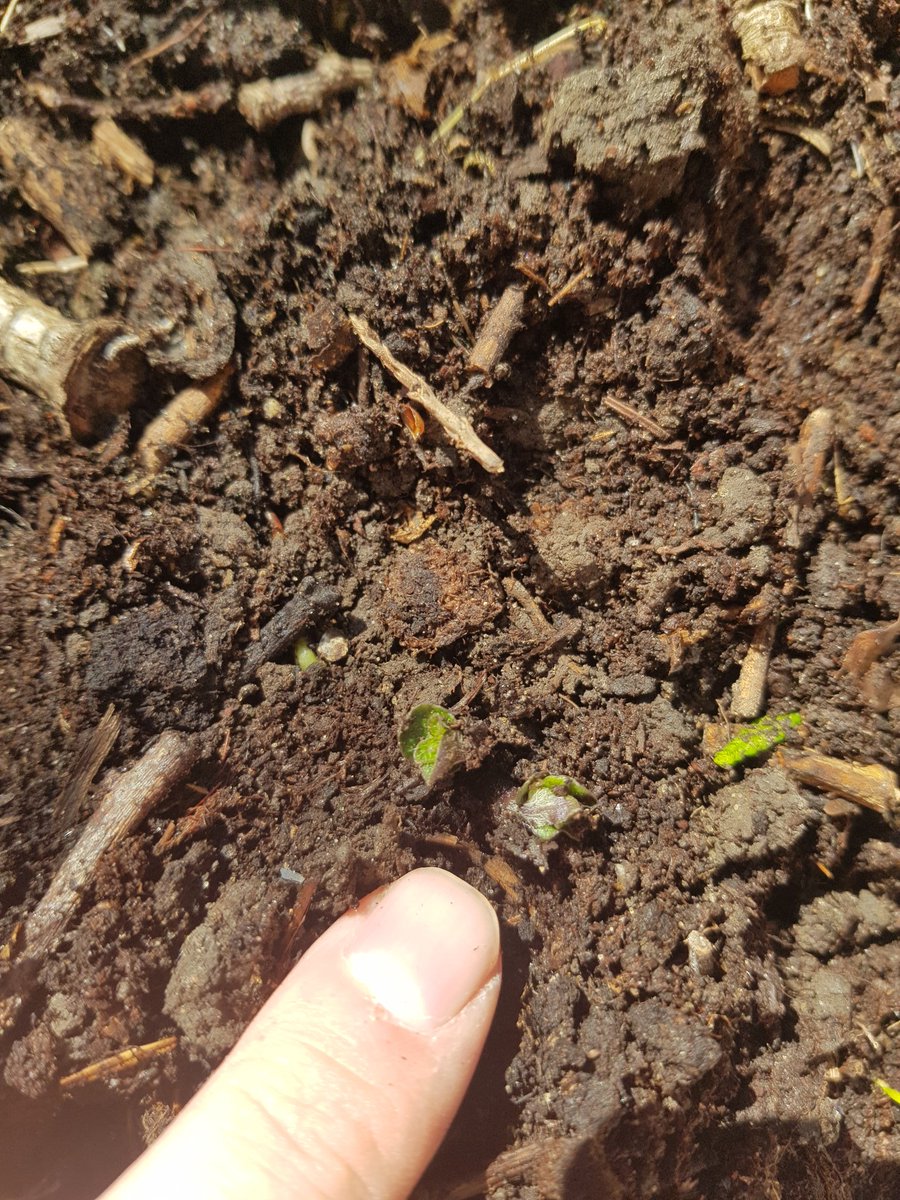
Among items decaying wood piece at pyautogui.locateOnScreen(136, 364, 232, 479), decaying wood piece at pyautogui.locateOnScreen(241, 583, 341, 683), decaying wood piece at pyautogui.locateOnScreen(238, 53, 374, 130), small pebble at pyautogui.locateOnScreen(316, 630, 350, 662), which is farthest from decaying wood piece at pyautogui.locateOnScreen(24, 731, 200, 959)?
decaying wood piece at pyautogui.locateOnScreen(238, 53, 374, 130)

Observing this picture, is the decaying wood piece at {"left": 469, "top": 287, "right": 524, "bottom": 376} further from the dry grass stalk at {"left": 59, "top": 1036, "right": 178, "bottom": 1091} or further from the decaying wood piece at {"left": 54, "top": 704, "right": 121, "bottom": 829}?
the dry grass stalk at {"left": 59, "top": 1036, "right": 178, "bottom": 1091}

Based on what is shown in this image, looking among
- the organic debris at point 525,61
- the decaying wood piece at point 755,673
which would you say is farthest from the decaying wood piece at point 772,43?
the decaying wood piece at point 755,673

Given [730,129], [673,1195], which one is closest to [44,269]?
[730,129]

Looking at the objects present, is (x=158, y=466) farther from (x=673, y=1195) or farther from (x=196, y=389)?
(x=673, y=1195)

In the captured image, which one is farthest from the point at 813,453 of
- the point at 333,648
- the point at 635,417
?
the point at 333,648

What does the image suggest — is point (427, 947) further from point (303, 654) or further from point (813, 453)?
point (813, 453)

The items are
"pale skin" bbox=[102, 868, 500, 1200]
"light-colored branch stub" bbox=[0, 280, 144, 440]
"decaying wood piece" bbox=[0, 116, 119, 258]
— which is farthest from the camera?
"decaying wood piece" bbox=[0, 116, 119, 258]
